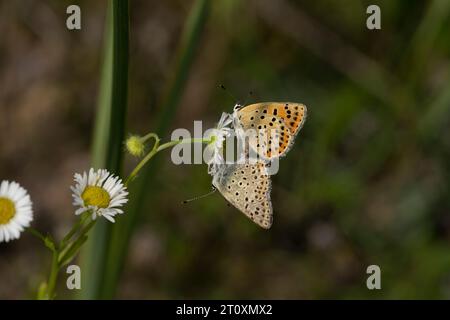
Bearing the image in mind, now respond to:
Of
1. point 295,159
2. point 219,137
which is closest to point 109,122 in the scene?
point 219,137

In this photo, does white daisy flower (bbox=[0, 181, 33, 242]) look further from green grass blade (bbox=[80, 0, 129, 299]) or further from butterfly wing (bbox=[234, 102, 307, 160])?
butterfly wing (bbox=[234, 102, 307, 160])

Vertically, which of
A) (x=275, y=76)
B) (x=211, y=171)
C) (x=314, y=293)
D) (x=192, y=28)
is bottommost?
(x=211, y=171)

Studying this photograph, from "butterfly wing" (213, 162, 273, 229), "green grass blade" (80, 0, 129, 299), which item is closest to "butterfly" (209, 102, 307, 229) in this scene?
"butterfly wing" (213, 162, 273, 229)

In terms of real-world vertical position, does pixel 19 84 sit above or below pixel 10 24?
below

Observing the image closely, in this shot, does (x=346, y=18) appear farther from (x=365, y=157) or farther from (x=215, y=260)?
(x=215, y=260)

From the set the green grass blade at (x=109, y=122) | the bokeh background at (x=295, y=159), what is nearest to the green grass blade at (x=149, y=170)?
the green grass blade at (x=109, y=122)

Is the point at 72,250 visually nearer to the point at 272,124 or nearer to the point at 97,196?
the point at 97,196

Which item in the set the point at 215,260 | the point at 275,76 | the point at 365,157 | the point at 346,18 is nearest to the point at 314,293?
the point at 215,260
